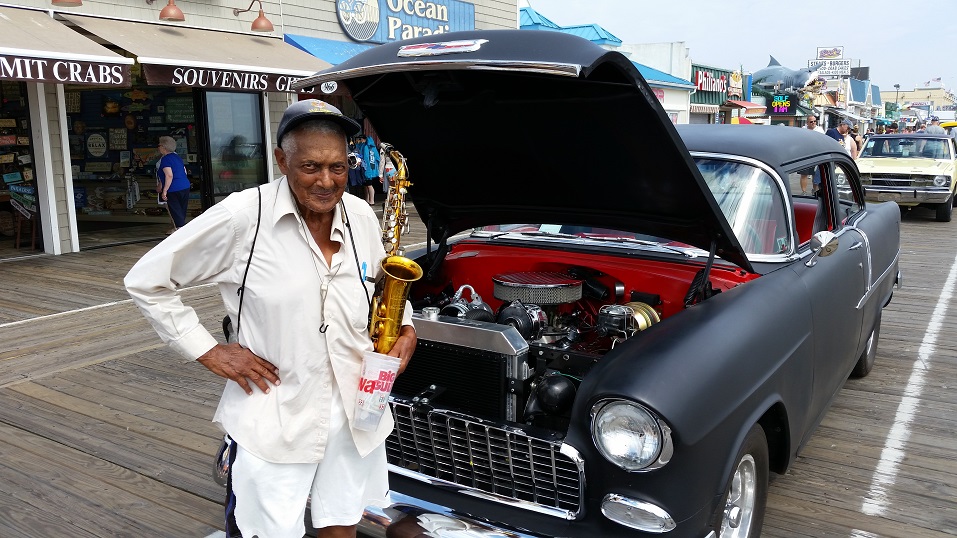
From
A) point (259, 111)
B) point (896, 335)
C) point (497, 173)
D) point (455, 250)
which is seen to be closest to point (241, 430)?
point (497, 173)

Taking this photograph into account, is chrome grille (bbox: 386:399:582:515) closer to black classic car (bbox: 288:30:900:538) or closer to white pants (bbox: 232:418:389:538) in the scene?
black classic car (bbox: 288:30:900:538)

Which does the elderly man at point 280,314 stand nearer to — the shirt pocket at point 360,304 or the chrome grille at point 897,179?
the shirt pocket at point 360,304

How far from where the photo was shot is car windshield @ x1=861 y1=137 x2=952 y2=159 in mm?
14875

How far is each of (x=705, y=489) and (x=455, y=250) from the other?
7.20 ft

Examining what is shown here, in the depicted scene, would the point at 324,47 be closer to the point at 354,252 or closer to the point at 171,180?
the point at 171,180

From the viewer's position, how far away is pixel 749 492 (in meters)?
2.85

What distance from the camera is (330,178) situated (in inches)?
81.4

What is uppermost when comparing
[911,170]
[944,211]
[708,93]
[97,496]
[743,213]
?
[708,93]

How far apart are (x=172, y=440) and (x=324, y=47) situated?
10.6m

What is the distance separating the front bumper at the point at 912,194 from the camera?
44.3 feet

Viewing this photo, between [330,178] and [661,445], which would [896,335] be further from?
[330,178]

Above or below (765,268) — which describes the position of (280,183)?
above

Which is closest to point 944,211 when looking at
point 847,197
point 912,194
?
point 912,194

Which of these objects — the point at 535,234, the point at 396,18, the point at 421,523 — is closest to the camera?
the point at 421,523
